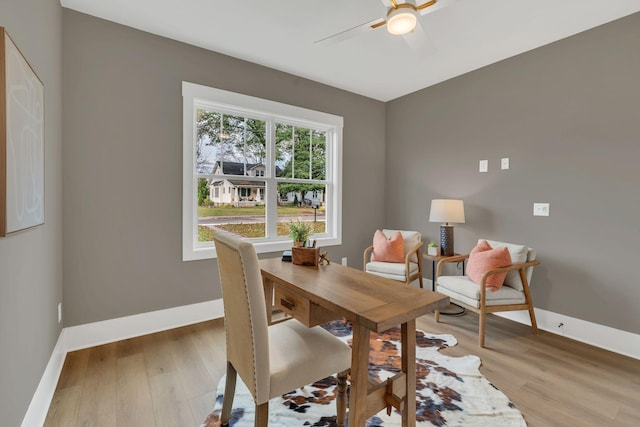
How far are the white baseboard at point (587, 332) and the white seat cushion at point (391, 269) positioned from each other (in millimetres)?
1118

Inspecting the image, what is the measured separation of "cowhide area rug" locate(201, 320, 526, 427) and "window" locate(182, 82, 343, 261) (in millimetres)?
1521

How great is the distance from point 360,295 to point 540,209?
104 inches

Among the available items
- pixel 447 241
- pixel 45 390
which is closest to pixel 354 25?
pixel 447 241

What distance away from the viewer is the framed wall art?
118cm

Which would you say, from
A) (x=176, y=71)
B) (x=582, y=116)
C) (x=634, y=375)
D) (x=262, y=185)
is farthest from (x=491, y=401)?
(x=176, y=71)

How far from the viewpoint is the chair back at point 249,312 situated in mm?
1245

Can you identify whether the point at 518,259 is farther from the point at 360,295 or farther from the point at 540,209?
the point at 360,295

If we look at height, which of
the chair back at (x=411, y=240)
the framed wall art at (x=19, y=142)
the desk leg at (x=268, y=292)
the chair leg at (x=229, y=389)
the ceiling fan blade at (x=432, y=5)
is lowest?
the chair leg at (x=229, y=389)

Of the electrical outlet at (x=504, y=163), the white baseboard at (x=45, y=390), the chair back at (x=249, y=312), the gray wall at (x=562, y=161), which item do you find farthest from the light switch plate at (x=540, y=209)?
the white baseboard at (x=45, y=390)

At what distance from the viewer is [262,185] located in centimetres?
366

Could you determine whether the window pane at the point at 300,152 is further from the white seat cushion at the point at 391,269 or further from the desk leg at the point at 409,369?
the desk leg at the point at 409,369

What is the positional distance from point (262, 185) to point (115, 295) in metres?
1.81

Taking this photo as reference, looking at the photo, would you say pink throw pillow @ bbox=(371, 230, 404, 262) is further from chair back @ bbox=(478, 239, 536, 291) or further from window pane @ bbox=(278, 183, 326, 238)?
chair back @ bbox=(478, 239, 536, 291)

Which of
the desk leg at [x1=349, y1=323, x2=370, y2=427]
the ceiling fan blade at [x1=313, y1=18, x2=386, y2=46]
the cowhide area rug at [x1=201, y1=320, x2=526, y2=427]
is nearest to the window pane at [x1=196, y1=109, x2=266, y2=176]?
the ceiling fan blade at [x1=313, y1=18, x2=386, y2=46]
